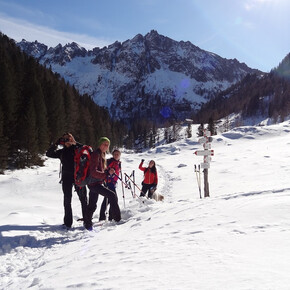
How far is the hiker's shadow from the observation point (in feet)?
17.4

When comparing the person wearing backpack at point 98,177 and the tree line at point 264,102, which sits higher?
the tree line at point 264,102

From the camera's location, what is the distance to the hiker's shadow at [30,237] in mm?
5312

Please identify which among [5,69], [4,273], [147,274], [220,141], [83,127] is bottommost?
[4,273]

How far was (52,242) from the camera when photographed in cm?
558

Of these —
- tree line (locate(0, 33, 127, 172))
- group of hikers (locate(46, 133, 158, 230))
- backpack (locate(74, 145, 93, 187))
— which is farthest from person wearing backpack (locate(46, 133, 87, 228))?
tree line (locate(0, 33, 127, 172))

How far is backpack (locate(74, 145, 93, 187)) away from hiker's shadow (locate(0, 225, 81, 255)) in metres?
1.31

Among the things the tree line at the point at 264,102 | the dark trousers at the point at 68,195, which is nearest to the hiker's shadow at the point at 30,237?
the dark trousers at the point at 68,195

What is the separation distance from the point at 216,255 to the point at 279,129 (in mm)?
62606

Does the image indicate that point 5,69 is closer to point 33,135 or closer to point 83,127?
point 33,135

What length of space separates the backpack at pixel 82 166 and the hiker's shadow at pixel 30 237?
4.30ft

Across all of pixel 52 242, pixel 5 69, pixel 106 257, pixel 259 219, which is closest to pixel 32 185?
pixel 52 242

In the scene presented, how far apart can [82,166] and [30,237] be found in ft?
6.40

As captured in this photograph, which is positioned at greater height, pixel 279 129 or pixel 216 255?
pixel 279 129

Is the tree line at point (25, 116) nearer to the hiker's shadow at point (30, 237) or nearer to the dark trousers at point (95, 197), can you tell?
the hiker's shadow at point (30, 237)
